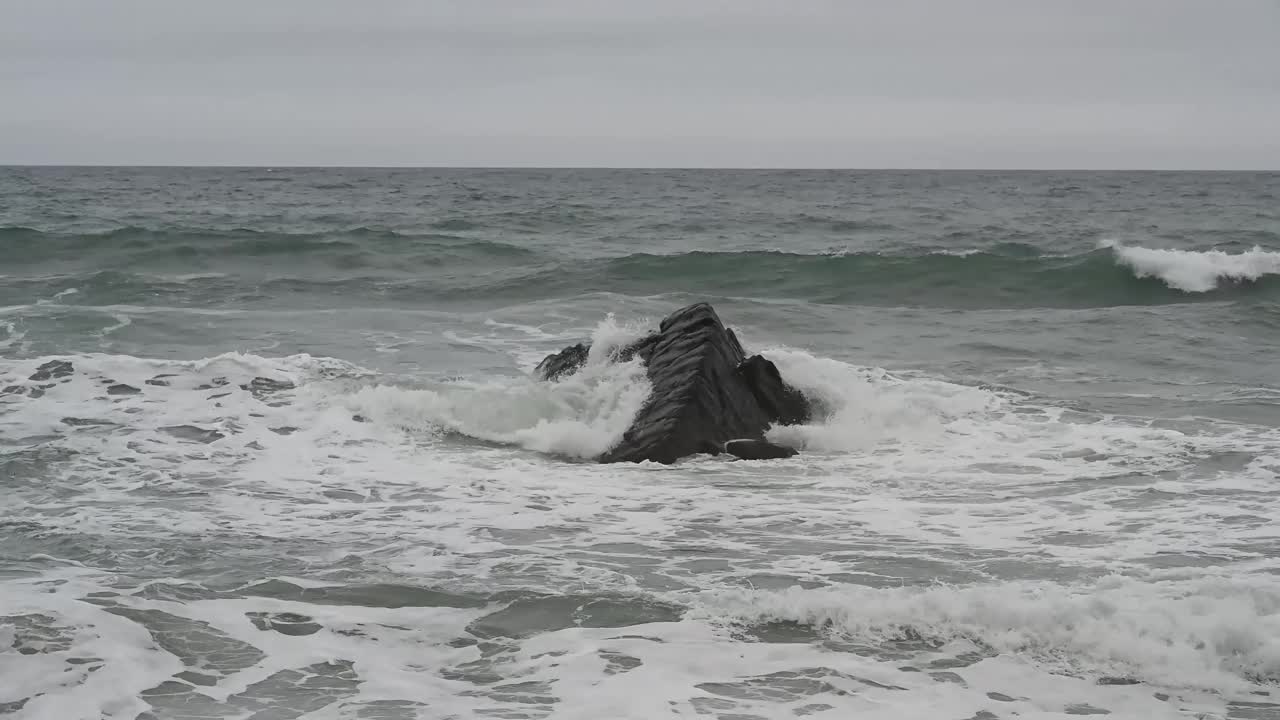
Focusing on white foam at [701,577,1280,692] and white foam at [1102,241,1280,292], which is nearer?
white foam at [701,577,1280,692]

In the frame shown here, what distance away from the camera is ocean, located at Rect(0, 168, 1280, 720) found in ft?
14.6

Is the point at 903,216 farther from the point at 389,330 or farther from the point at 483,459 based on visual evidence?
the point at 483,459

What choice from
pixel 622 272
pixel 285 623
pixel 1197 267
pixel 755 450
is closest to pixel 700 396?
pixel 755 450

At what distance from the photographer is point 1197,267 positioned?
20188 mm

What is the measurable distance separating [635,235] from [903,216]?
11.6 m

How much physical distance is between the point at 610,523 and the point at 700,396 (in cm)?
194

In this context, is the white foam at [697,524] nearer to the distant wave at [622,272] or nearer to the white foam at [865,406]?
the white foam at [865,406]

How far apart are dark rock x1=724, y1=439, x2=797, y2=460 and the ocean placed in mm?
234

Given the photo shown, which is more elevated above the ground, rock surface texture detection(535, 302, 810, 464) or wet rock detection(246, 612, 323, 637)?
rock surface texture detection(535, 302, 810, 464)

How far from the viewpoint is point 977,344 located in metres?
13.9

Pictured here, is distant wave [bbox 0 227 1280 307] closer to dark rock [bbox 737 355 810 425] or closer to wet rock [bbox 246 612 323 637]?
dark rock [bbox 737 355 810 425]

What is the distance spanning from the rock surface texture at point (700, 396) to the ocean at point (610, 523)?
0.84 feet

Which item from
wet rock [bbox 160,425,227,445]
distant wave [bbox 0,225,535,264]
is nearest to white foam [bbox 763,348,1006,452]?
wet rock [bbox 160,425,227,445]

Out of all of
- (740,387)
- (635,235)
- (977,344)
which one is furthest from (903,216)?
(740,387)
